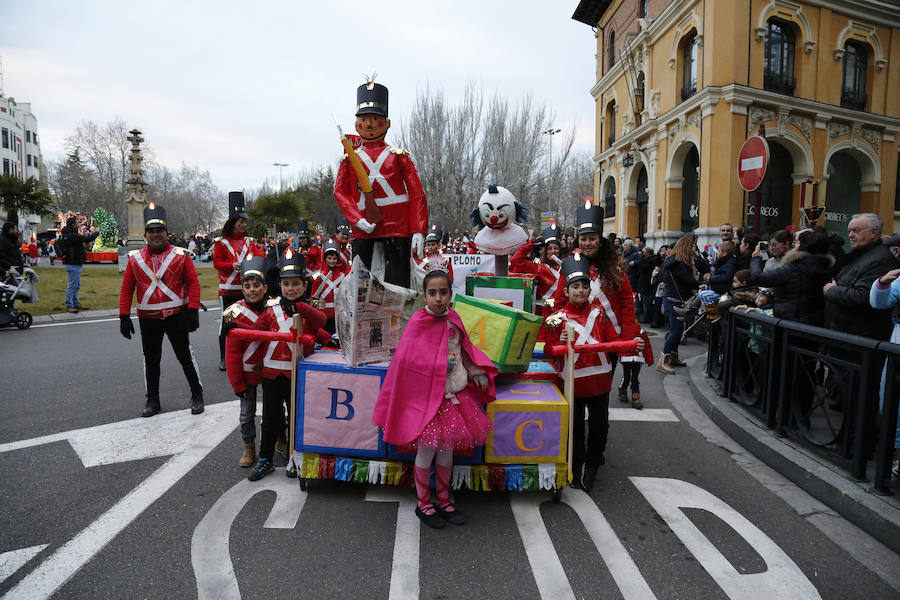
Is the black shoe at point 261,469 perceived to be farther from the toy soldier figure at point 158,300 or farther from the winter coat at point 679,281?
the winter coat at point 679,281

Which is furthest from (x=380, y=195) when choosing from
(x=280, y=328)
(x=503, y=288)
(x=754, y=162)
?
(x=754, y=162)

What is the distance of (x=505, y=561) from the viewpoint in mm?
3049

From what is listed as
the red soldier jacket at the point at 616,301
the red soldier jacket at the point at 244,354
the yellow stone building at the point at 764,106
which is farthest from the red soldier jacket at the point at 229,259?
the yellow stone building at the point at 764,106

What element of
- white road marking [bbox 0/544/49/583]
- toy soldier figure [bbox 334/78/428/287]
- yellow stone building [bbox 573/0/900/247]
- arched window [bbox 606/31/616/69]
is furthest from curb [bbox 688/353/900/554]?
arched window [bbox 606/31/616/69]

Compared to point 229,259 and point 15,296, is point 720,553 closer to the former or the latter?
point 229,259

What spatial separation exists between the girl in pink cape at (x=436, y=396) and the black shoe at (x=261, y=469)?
4.04ft

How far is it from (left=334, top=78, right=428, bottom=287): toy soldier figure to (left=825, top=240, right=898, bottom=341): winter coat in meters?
3.47

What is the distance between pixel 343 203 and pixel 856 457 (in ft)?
13.3

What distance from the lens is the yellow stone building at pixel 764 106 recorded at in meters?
19.1

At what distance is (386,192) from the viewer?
430 centimetres

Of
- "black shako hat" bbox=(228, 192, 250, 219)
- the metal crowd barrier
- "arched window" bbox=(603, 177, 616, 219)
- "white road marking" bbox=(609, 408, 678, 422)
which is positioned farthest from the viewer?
"arched window" bbox=(603, 177, 616, 219)

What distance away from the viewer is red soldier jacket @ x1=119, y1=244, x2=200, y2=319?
5.54 m

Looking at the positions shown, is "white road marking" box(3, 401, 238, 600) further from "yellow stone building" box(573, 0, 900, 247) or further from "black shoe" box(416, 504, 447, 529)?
"yellow stone building" box(573, 0, 900, 247)

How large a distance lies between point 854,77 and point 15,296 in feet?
92.7
